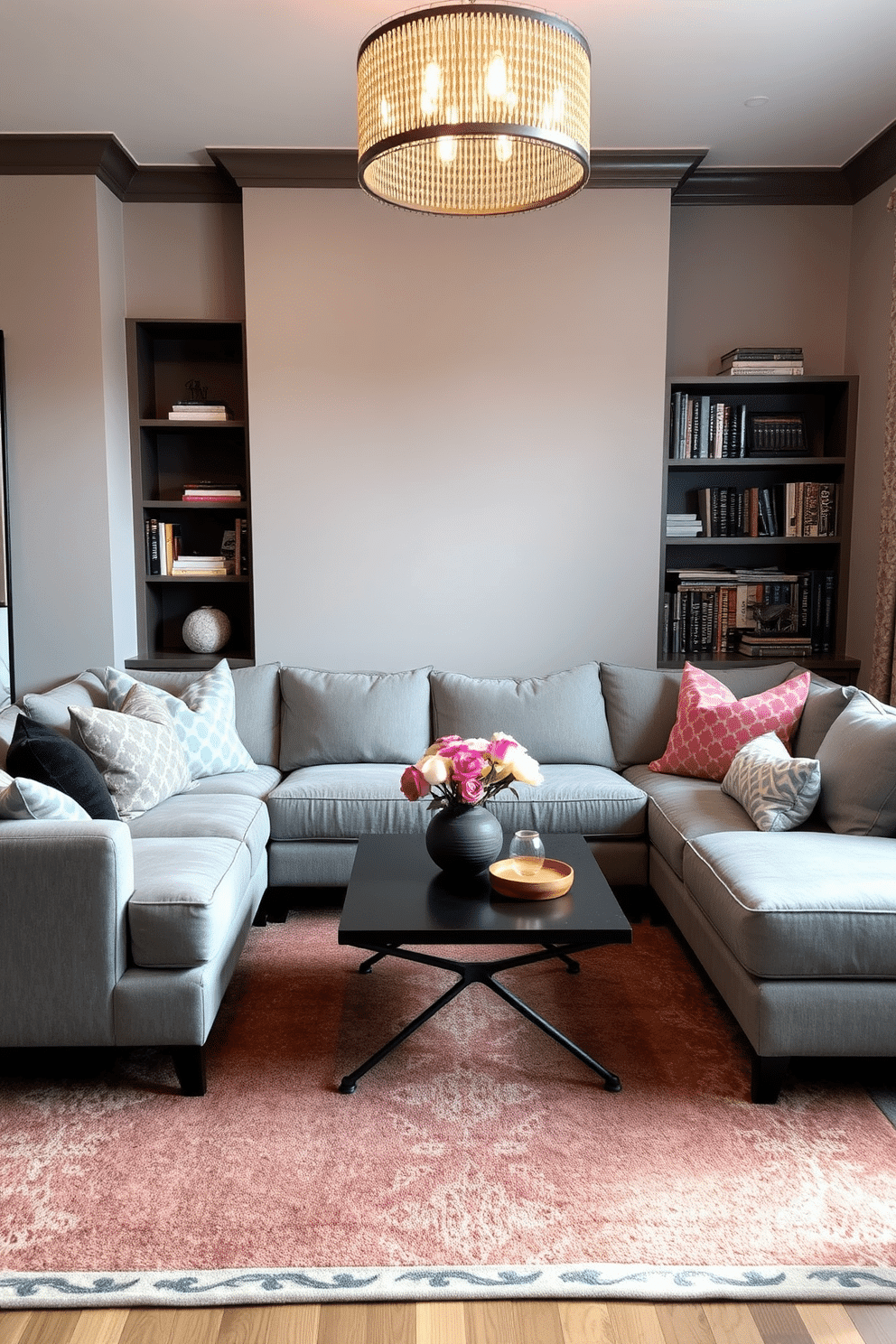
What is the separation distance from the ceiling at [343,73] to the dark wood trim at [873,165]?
1.9 inches

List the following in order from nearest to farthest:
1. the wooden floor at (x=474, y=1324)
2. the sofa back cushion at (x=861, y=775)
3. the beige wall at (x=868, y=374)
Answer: the wooden floor at (x=474, y=1324) < the sofa back cushion at (x=861, y=775) < the beige wall at (x=868, y=374)

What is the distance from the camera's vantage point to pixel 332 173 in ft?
13.8

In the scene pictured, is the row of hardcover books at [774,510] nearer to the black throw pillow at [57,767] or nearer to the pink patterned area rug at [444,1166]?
the pink patterned area rug at [444,1166]

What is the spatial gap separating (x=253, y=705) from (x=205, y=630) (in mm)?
597

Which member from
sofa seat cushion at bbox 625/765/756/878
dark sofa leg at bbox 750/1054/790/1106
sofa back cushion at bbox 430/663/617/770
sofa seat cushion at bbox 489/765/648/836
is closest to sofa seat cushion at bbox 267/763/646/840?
sofa seat cushion at bbox 489/765/648/836

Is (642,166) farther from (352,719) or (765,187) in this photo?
(352,719)

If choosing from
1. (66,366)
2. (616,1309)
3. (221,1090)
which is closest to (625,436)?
(66,366)

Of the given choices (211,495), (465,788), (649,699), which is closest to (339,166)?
(211,495)

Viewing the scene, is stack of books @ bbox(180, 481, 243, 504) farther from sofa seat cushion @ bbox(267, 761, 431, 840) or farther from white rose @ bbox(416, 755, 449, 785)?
white rose @ bbox(416, 755, 449, 785)

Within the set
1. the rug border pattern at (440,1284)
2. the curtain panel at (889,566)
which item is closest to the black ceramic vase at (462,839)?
the rug border pattern at (440,1284)

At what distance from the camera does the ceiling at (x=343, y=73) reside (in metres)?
3.05

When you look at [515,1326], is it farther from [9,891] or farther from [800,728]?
[800,728]

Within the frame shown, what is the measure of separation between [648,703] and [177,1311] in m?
2.81

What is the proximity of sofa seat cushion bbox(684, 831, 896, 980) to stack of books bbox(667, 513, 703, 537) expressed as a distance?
2.13 m
